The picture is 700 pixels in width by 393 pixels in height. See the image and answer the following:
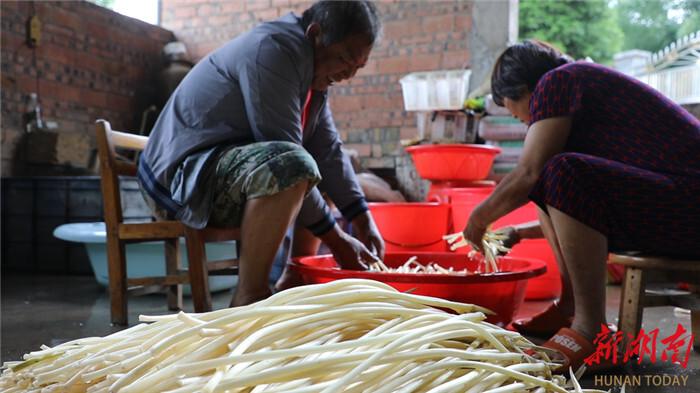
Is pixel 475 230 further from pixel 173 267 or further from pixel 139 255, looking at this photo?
pixel 139 255

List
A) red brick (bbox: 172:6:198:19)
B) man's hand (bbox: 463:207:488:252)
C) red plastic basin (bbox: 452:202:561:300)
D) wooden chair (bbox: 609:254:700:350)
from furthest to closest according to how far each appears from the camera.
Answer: red brick (bbox: 172:6:198:19)
red plastic basin (bbox: 452:202:561:300)
man's hand (bbox: 463:207:488:252)
wooden chair (bbox: 609:254:700:350)

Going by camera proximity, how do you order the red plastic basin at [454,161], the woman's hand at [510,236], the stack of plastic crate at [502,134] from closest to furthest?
the woman's hand at [510,236] < the red plastic basin at [454,161] < the stack of plastic crate at [502,134]

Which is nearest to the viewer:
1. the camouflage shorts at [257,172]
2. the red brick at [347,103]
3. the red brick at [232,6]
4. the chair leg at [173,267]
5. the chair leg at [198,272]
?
the camouflage shorts at [257,172]

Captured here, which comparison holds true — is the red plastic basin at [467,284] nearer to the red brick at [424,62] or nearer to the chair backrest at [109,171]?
the chair backrest at [109,171]

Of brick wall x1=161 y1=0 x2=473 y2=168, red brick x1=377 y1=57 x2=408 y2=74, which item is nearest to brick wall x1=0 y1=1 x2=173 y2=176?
brick wall x1=161 y1=0 x2=473 y2=168

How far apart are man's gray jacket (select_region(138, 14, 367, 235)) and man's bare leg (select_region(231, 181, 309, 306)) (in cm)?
21

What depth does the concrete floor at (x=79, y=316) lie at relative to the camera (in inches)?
62.6

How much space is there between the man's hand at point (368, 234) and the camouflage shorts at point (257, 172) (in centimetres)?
59

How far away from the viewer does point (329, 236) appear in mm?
2176

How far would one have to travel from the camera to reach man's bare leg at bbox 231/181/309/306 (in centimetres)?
187

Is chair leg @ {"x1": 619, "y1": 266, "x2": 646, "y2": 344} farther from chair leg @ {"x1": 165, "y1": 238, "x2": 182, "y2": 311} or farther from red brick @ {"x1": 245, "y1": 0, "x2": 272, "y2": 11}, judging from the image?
red brick @ {"x1": 245, "y1": 0, "x2": 272, "y2": 11}

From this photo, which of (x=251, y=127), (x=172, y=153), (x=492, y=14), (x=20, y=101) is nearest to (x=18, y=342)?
(x=172, y=153)

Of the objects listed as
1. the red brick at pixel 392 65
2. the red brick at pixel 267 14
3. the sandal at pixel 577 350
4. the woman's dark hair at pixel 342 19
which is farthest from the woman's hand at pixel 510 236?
the red brick at pixel 267 14

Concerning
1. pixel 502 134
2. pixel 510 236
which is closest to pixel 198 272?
pixel 510 236
